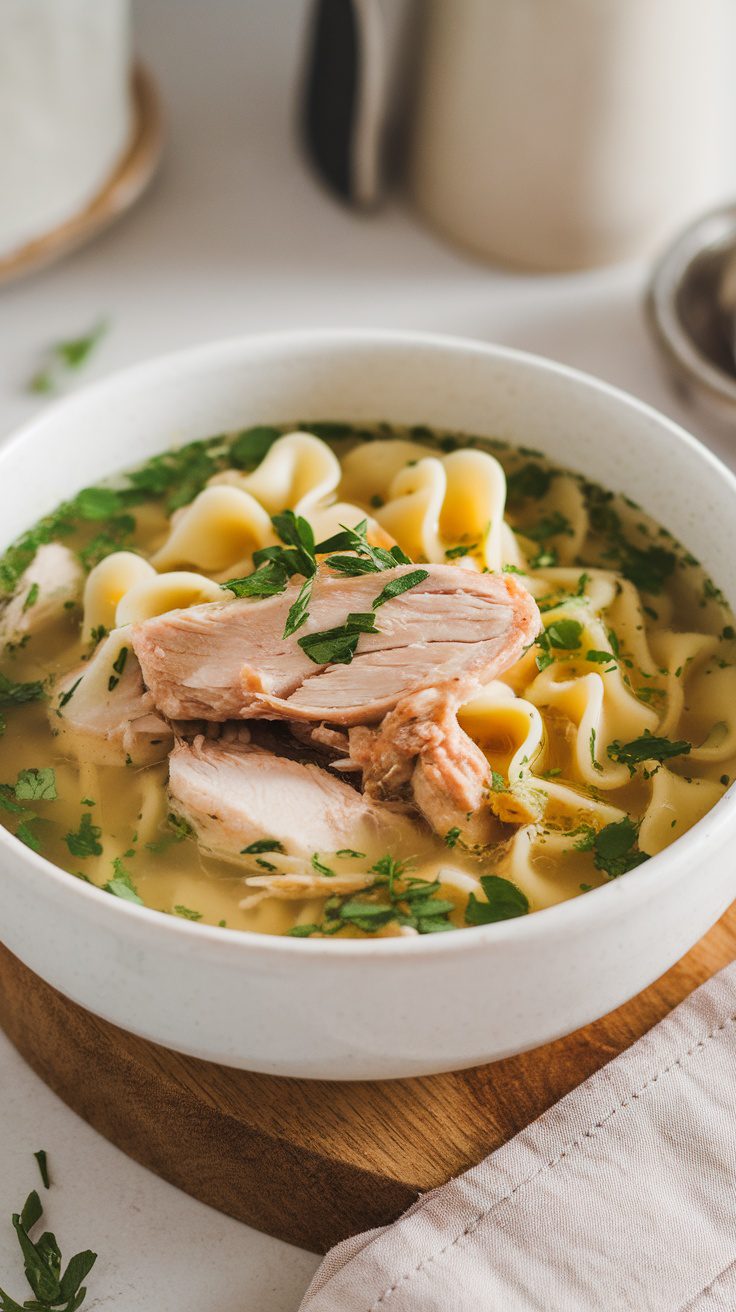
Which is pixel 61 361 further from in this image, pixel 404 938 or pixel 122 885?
pixel 404 938

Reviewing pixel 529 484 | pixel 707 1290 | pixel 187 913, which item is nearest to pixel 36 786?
pixel 187 913

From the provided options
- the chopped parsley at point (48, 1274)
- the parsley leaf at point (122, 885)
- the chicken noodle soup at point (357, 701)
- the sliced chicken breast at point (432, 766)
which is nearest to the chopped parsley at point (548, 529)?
the chicken noodle soup at point (357, 701)

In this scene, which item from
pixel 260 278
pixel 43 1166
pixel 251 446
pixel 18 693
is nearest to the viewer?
pixel 43 1166

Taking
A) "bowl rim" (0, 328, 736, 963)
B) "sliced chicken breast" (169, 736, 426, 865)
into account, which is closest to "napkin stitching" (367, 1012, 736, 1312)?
"bowl rim" (0, 328, 736, 963)

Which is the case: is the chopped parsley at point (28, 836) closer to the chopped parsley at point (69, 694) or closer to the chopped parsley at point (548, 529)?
the chopped parsley at point (69, 694)

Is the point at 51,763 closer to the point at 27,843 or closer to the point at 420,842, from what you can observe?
the point at 27,843

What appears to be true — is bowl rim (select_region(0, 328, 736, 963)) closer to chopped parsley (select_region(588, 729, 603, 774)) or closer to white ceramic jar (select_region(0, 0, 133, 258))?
chopped parsley (select_region(588, 729, 603, 774))
